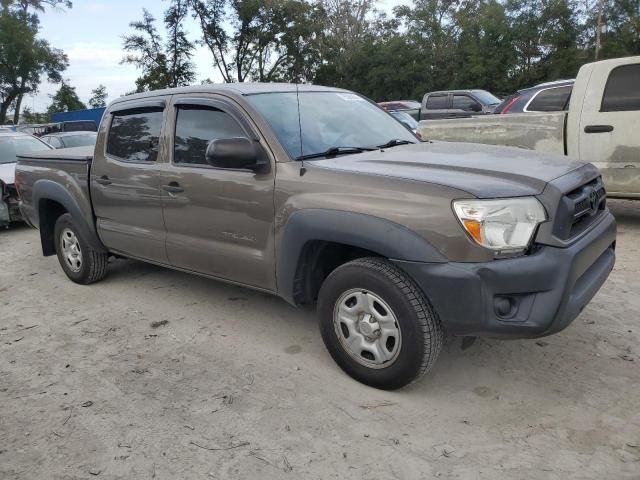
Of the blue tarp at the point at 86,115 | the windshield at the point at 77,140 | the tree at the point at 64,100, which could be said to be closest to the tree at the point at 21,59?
the tree at the point at 64,100

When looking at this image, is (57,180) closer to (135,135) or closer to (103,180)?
(103,180)

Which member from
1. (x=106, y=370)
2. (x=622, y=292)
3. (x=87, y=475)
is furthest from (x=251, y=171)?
Answer: (x=622, y=292)

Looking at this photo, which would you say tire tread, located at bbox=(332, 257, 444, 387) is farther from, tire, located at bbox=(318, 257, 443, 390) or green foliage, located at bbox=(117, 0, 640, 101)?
green foliage, located at bbox=(117, 0, 640, 101)

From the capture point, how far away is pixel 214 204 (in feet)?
12.4

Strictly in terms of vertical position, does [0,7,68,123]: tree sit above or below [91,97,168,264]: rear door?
above

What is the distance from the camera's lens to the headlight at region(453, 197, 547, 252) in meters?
2.70

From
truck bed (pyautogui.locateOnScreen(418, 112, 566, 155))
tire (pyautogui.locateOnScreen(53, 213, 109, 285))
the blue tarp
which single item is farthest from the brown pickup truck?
the blue tarp

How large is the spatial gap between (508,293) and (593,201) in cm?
106

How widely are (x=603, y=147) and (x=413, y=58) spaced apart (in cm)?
3339

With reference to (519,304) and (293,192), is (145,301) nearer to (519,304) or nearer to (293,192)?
(293,192)

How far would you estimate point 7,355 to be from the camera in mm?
3947

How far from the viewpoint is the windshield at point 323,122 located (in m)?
3.60

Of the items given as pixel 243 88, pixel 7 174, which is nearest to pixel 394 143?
pixel 243 88

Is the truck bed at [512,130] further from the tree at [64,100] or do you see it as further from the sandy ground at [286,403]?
the tree at [64,100]
